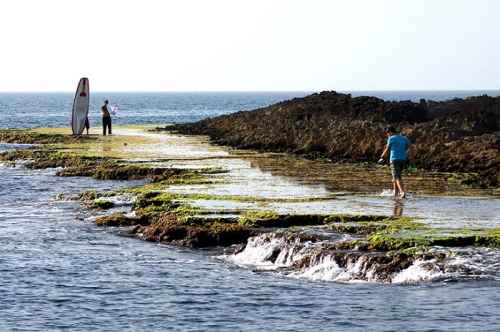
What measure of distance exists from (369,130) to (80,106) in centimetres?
2136

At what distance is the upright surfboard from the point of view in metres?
62.5

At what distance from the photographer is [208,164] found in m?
44.5

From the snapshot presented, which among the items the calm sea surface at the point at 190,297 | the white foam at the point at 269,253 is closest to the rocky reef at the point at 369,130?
the white foam at the point at 269,253

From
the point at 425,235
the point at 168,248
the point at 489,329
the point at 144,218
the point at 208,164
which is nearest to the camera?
the point at 489,329

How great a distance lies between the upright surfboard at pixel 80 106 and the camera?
6247 centimetres

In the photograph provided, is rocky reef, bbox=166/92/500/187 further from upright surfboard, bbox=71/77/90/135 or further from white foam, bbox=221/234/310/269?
white foam, bbox=221/234/310/269

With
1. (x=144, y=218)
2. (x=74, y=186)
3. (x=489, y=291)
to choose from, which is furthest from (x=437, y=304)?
(x=74, y=186)

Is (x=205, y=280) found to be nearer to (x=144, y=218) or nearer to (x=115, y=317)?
(x=115, y=317)

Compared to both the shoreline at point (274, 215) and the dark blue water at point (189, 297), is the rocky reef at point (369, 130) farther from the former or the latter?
the dark blue water at point (189, 297)

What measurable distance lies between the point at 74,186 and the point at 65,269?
57.1 feet

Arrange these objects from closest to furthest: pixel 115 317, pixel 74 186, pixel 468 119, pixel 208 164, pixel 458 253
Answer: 1. pixel 115 317
2. pixel 458 253
3. pixel 74 186
4. pixel 208 164
5. pixel 468 119

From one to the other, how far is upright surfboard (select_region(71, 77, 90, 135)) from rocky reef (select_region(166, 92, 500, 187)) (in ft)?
27.6

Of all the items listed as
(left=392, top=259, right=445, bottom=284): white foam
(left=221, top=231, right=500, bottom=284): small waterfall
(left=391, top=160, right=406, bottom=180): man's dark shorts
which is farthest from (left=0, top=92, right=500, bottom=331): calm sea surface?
(left=391, top=160, right=406, bottom=180): man's dark shorts

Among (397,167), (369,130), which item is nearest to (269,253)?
(397,167)
